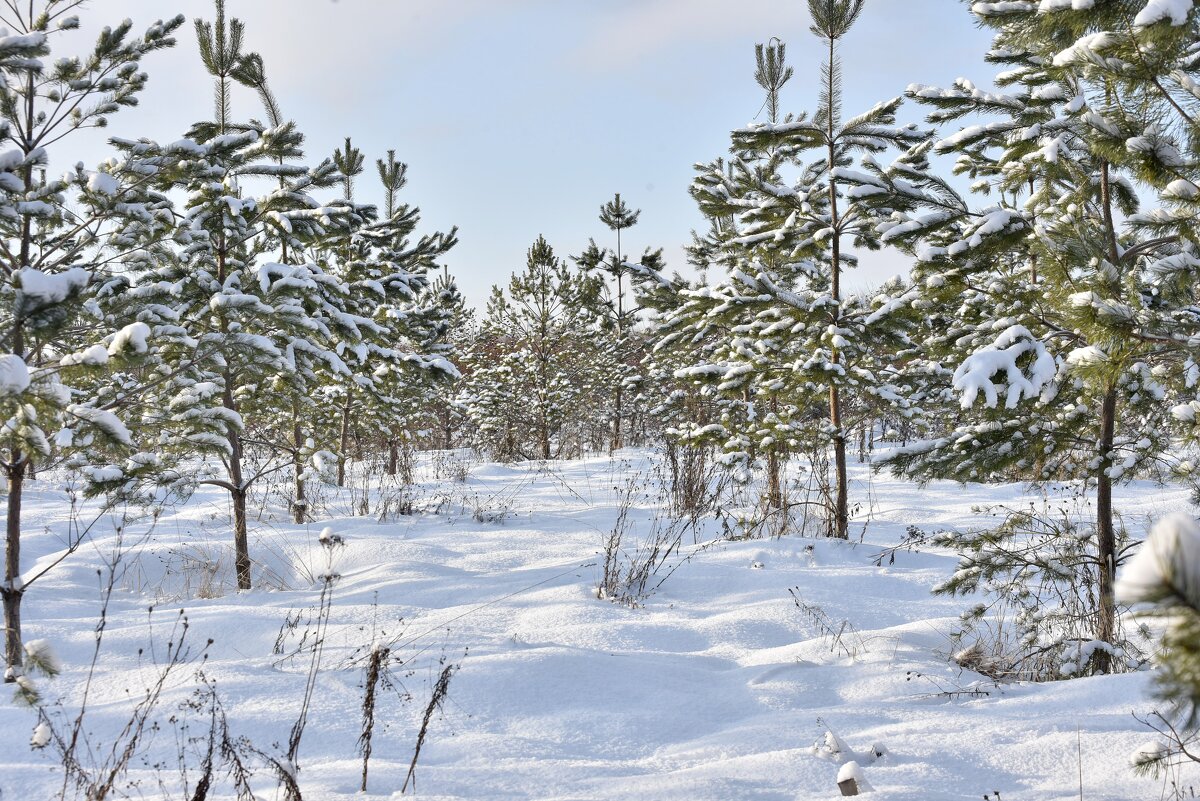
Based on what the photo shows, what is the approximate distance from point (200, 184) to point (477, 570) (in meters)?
3.70

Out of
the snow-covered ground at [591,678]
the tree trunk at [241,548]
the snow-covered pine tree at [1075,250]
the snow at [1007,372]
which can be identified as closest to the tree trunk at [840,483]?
the snow-covered ground at [591,678]

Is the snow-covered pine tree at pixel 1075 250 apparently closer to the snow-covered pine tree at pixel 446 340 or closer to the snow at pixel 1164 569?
the snow at pixel 1164 569

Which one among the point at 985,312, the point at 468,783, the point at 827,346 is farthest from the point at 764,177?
the point at 468,783

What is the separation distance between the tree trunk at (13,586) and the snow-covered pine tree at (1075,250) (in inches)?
187

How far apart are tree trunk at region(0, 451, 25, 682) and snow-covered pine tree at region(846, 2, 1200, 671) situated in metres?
4.75

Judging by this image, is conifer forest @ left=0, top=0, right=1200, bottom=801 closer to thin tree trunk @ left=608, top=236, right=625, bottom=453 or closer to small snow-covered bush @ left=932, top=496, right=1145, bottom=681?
small snow-covered bush @ left=932, top=496, right=1145, bottom=681

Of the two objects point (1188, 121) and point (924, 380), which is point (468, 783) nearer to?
point (1188, 121)

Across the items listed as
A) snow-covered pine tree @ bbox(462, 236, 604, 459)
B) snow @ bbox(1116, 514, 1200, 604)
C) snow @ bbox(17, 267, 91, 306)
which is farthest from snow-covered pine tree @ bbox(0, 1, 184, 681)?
snow-covered pine tree @ bbox(462, 236, 604, 459)

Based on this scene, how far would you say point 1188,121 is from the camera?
8.62ft

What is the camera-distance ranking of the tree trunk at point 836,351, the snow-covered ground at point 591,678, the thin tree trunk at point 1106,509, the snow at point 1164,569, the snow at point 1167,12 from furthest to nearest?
the tree trunk at point 836,351 → the thin tree trunk at point 1106,509 → the snow-covered ground at point 591,678 → the snow at point 1167,12 → the snow at point 1164,569

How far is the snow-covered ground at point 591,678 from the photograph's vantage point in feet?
7.98

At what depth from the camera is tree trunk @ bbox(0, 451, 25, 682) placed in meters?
3.40

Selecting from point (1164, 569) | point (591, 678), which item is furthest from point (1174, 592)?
point (591, 678)

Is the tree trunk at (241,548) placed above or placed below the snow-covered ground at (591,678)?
above
